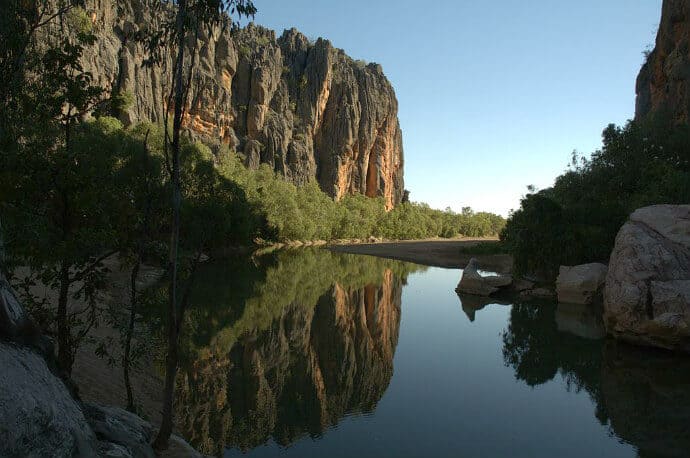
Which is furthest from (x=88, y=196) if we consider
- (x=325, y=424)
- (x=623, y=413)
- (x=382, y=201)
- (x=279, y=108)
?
(x=382, y=201)

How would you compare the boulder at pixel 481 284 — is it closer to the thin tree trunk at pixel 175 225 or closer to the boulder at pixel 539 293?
the boulder at pixel 539 293

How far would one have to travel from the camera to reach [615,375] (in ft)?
43.0

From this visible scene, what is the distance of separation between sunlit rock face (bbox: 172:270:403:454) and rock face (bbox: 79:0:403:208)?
54.1 metres

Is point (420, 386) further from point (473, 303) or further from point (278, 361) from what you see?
point (473, 303)

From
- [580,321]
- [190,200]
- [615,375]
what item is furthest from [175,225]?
[190,200]

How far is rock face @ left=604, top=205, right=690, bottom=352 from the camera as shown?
14.3m

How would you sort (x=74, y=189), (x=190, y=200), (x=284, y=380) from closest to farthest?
(x=74, y=189) → (x=284, y=380) → (x=190, y=200)

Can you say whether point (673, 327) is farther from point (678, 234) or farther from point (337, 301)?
point (337, 301)

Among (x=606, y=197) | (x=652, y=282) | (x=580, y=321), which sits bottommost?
(x=580, y=321)

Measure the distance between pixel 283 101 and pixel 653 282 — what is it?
336 ft

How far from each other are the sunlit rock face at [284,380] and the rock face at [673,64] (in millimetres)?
26555

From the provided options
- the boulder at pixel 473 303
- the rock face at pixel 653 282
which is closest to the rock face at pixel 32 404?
the rock face at pixel 653 282

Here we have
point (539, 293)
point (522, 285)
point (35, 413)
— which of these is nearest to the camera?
point (35, 413)

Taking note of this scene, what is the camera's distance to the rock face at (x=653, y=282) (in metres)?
14.3
